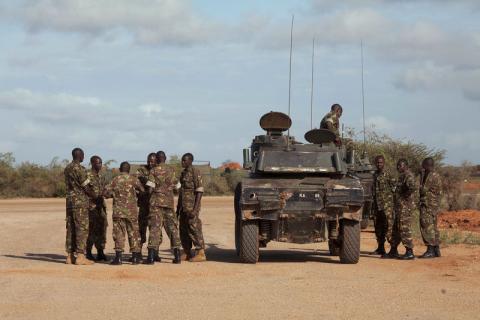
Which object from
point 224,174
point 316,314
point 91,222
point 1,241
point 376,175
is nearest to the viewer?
point 316,314

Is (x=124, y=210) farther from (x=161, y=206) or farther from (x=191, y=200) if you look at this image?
(x=191, y=200)

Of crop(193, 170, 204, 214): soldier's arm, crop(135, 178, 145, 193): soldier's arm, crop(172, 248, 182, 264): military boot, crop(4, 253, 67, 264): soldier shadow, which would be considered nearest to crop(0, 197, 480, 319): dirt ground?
crop(4, 253, 67, 264): soldier shadow

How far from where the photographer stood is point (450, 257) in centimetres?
1491

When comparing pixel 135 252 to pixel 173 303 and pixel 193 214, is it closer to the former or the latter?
pixel 193 214

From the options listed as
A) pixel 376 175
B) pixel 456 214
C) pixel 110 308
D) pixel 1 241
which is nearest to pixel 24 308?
pixel 110 308

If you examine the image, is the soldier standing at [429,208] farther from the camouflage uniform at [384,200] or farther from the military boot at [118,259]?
the military boot at [118,259]

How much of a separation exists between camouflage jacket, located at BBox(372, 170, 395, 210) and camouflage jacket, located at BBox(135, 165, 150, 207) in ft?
13.3

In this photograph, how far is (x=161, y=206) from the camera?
1371 cm

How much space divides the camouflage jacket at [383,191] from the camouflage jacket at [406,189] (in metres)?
0.14

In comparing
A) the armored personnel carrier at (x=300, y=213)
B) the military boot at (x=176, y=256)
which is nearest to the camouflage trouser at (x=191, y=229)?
the military boot at (x=176, y=256)

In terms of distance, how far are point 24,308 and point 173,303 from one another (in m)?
1.61

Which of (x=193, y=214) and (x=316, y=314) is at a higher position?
(x=193, y=214)

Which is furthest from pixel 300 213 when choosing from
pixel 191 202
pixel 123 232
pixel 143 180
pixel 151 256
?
pixel 123 232

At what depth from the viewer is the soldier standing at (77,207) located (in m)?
13.6
